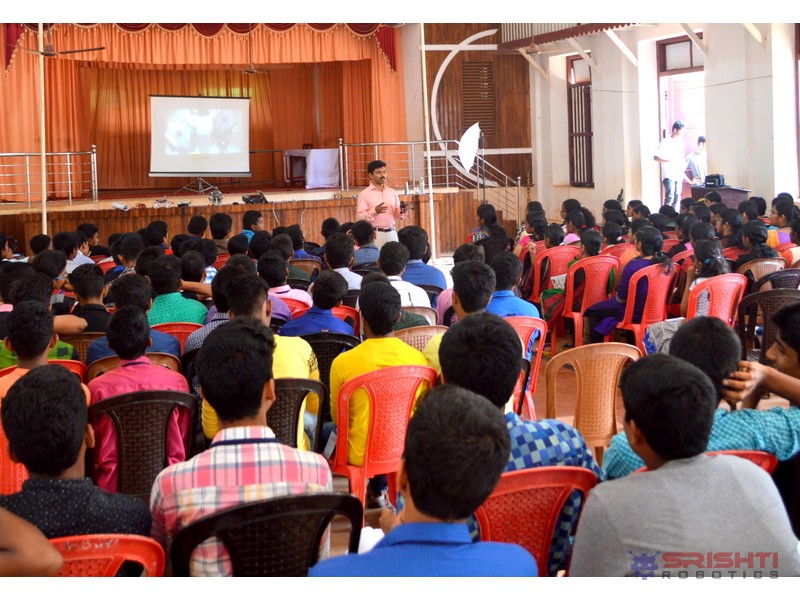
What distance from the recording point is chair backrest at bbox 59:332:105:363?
13.2 feet

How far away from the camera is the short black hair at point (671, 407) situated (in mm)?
1950

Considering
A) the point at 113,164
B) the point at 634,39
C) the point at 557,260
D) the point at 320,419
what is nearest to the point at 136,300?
the point at 320,419

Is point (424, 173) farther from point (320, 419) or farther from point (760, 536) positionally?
point (760, 536)

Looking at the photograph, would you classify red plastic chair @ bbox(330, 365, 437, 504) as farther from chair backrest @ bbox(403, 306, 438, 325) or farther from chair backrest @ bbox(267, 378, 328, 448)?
chair backrest @ bbox(403, 306, 438, 325)

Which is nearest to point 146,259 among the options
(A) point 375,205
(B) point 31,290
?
(B) point 31,290

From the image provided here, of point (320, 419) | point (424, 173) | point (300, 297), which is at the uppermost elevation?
point (424, 173)

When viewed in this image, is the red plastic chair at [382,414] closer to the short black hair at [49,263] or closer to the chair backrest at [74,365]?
the chair backrest at [74,365]

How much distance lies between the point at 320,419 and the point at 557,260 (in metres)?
3.69

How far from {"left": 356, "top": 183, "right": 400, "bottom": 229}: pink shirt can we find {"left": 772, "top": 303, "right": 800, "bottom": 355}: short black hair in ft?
20.5

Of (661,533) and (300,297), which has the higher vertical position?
(300,297)

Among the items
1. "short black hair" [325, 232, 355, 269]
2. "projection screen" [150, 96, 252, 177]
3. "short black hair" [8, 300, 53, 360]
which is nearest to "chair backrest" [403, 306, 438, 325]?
"short black hair" [325, 232, 355, 269]

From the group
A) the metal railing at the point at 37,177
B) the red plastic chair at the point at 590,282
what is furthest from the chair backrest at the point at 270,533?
the metal railing at the point at 37,177

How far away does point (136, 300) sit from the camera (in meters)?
4.00

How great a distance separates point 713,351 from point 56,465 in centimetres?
160
